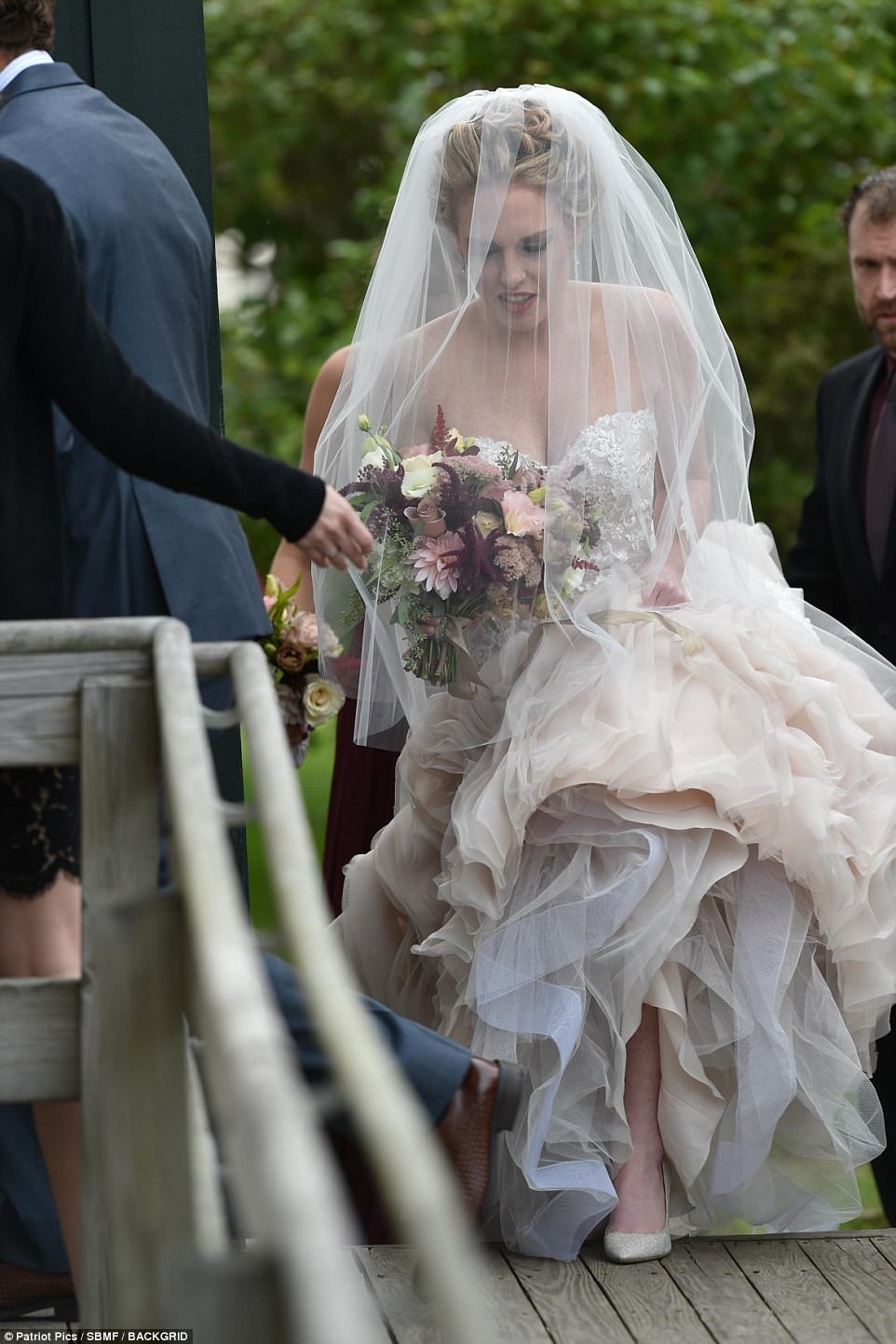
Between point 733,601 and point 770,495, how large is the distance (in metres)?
5.55

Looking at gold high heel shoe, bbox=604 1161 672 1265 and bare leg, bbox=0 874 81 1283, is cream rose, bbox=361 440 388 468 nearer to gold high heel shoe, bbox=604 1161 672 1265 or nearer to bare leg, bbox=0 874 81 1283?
bare leg, bbox=0 874 81 1283

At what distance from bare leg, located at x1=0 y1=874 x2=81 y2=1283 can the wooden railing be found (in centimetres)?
21

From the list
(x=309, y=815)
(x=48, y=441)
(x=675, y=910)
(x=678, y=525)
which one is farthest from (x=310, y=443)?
(x=309, y=815)

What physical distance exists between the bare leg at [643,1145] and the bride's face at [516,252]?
4.92ft

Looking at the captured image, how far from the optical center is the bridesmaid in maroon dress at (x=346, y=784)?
429cm

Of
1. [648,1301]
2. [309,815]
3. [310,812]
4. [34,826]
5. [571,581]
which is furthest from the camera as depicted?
[310,812]

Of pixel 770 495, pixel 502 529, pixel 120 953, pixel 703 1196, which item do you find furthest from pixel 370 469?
pixel 770 495

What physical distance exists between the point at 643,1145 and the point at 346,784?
1.46 metres

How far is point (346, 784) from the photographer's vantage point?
4.47 meters

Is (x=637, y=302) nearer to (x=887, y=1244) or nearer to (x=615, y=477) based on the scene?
(x=615, y=477)

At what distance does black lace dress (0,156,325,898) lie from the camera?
234cm

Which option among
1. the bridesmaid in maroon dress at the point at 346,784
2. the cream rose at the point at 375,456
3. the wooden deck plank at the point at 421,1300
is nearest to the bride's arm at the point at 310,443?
the bridesmaid in maroon dress at the point at 346,784

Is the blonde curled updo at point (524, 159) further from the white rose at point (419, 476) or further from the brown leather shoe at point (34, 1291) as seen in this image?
the brown leather shoe at point (34, 1291)

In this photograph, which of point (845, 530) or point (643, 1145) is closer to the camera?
point (643, 1145)
